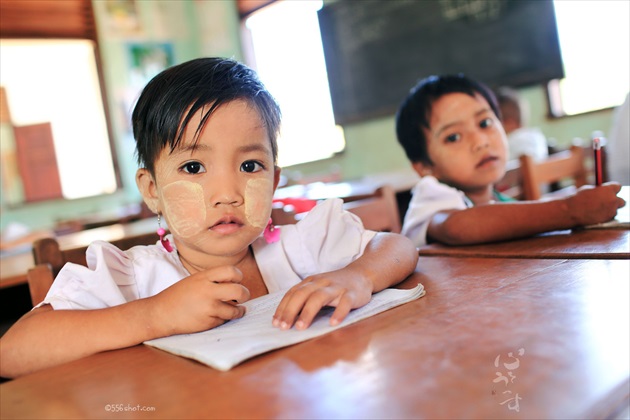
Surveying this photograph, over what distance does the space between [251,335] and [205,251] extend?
330mm

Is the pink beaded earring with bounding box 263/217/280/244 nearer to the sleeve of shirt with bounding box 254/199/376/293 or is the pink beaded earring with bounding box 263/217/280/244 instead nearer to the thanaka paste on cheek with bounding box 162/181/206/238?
the sleeve of shirt with bounding box 254/199/376/293

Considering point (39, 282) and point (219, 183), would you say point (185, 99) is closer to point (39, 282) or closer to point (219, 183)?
point (219, 183)

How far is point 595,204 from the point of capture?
1021mm

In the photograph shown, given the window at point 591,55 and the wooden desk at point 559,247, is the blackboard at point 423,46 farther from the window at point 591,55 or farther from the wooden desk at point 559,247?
the wooden desk at point 559,247

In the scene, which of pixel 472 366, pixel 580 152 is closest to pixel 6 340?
pixel 472 366

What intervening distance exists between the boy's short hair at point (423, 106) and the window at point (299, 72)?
461 centimetres

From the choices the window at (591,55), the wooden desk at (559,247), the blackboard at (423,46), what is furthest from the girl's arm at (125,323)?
the blackboard at (423,46)

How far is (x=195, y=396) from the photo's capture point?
1.56 feet

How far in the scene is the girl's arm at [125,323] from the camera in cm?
68

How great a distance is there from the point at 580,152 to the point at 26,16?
19.1 feet

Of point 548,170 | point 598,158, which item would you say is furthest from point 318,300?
point 548,170

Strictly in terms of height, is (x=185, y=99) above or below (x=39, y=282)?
above

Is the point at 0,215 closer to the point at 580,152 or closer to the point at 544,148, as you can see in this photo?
the point at 544,148

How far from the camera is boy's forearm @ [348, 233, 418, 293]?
784 millimetres
